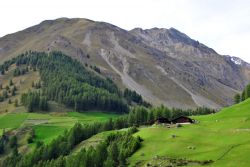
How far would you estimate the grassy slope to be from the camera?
87.2 m

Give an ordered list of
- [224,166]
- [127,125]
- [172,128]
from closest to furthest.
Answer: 1. [224,166]
2. [172,128]
3. [127,125]

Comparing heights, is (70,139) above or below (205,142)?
below

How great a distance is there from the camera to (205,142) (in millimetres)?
103625

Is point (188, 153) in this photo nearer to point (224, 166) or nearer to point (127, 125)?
point (224, 166)

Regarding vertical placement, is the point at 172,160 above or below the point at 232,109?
below

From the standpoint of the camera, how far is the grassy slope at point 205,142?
87.2 meters

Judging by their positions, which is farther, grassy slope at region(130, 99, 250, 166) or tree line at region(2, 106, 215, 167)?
tree line at region(2, 106, 215, 167)

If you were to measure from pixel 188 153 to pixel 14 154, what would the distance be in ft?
301

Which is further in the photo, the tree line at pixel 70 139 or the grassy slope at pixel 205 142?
the tree line at pixel 70 139

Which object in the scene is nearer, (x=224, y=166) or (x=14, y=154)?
(x=224, y=166)

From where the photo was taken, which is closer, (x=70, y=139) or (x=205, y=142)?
(x=205, y=142)

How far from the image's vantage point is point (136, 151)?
10956 centimetres

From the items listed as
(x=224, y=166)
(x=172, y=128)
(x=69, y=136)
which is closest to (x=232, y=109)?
(x=172, y=128)

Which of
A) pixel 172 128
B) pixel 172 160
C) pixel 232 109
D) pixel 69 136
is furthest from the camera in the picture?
pixel 69 136
